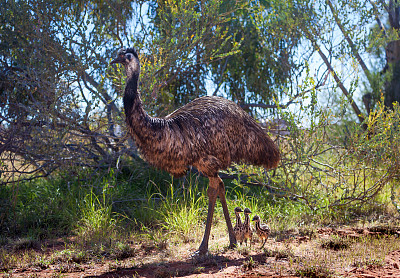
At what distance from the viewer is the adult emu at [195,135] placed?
4.36 m

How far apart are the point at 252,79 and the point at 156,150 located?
14.3 ft

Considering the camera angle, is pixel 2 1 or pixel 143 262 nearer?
pixel 143 262

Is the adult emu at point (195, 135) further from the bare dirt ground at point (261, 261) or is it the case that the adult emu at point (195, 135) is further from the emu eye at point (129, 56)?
the bare dirt ground at point (261, 261)

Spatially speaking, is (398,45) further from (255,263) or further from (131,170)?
(255,263)

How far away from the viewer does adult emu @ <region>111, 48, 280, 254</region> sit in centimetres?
436

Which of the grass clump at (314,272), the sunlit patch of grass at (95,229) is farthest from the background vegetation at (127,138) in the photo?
the grass clump at (314,272)

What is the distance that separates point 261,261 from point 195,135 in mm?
1498

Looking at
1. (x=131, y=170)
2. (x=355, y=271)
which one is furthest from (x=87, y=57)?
(x=355, y=271)

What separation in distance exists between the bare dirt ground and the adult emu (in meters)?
0.37

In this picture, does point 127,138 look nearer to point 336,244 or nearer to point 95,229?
point 95,229

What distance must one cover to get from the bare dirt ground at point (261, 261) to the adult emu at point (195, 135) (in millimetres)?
367

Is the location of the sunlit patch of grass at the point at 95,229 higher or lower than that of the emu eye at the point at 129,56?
lower

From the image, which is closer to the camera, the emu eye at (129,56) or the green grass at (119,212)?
the emu eye at (129,56)

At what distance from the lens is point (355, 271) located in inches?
150
